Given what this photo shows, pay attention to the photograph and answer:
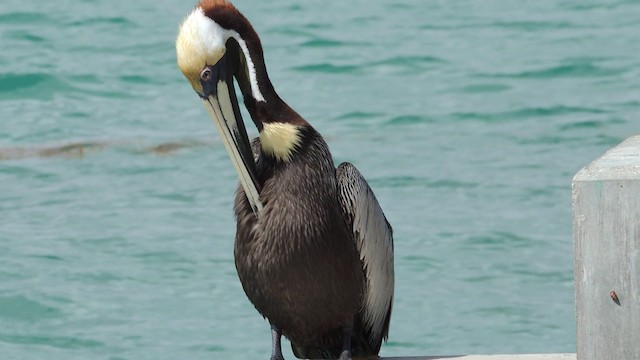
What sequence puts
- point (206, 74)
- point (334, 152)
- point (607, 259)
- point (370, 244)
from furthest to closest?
Answer: 1. point (334, 152)
2. point (370, 244)
3. point (206, 74)
4. point (607, 259)

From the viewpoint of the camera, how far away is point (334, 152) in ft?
30.0

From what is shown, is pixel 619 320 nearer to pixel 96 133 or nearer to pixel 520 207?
pixel 520 207

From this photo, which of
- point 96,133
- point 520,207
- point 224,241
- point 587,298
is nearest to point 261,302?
point 587,298

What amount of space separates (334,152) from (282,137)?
515cm

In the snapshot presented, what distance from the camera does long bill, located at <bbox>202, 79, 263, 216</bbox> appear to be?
398 cm

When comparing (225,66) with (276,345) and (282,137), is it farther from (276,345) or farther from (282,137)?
(276,345)

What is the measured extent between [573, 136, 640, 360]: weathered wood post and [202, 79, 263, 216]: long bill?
967 millimetres

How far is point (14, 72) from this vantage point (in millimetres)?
11039

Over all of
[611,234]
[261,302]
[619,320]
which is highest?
[611,234]

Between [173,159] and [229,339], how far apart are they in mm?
2430

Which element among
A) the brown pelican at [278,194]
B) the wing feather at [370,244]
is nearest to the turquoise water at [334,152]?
the wing feather at [370,244]

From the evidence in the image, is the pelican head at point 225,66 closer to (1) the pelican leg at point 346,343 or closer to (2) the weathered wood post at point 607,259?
(1) the pelican leg at point 346,343

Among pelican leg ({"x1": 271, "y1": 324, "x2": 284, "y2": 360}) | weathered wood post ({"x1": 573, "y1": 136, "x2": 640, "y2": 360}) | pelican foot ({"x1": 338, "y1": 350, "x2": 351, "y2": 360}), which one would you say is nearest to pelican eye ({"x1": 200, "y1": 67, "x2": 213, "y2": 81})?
pelican leg ({"x1": 271, "y1": 324, "x2": 284, "y2": 360})

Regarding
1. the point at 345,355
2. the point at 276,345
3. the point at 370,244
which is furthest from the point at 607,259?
the point at 276,345
